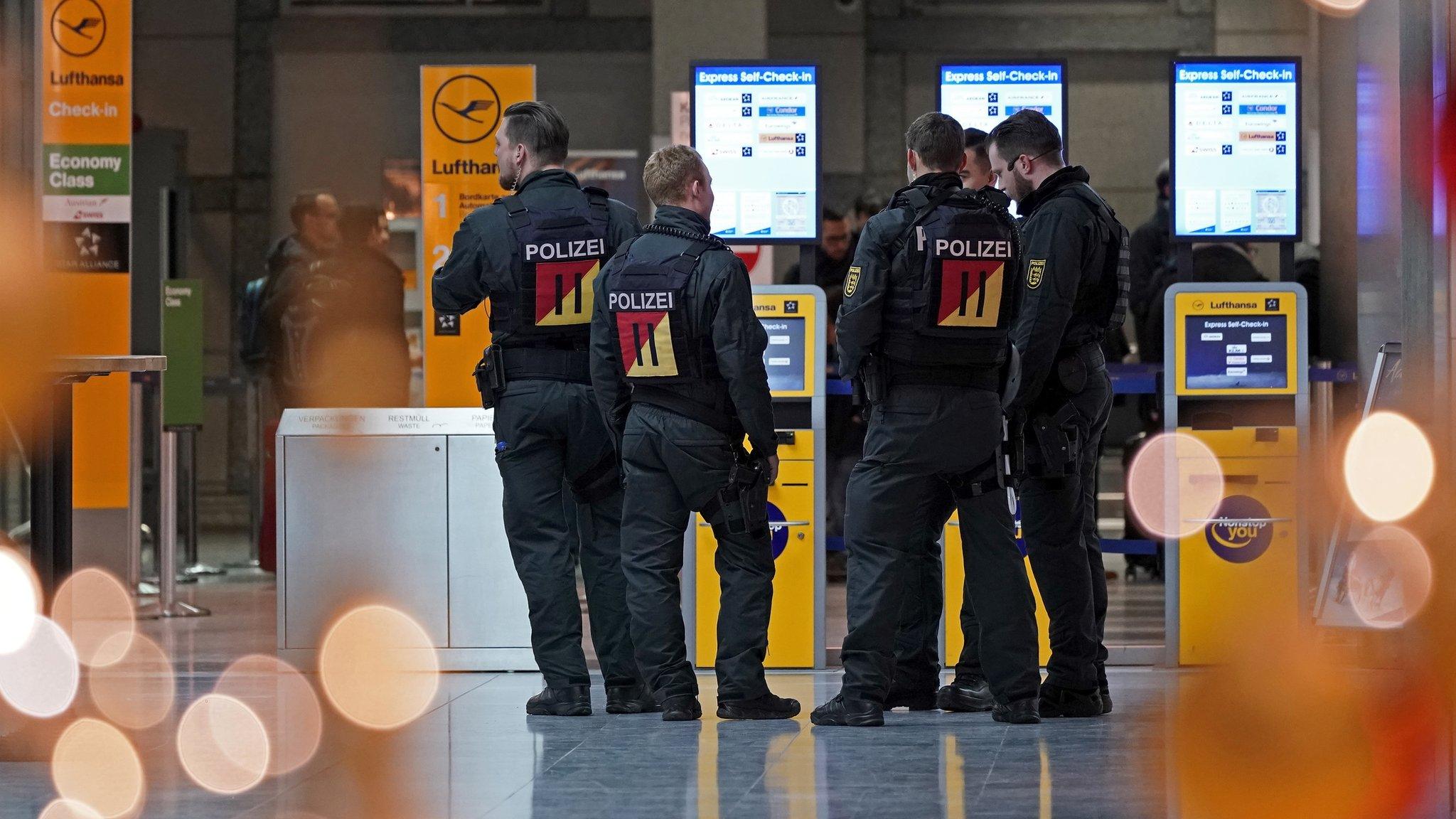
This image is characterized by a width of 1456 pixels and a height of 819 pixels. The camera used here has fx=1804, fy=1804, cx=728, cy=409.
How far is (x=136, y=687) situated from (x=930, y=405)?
2.82m

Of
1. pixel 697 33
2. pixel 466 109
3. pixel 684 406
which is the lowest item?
pixel 684 406

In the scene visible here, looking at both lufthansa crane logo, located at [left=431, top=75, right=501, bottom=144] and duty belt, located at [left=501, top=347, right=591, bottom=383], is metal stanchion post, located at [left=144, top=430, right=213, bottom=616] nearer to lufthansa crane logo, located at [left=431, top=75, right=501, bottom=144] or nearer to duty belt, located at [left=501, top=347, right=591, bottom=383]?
lufthansa crane logo, located at [left=431, top=75, right=501, bottom=144]

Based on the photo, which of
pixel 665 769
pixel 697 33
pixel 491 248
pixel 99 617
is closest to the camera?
pixel 665 769

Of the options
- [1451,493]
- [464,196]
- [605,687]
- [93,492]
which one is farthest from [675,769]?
[93,492]

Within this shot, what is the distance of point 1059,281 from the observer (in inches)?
203

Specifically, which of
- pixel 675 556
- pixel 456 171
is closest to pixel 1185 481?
pixel 675 556

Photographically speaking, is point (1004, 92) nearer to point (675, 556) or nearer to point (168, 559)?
point (675, 556)

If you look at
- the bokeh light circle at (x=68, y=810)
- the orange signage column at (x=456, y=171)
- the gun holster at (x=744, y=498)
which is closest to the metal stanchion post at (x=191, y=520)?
the orange signage column at (x=456, y=171)

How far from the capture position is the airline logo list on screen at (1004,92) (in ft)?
22.0

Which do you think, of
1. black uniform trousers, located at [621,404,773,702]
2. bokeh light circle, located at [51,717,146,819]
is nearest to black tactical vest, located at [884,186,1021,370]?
black uniform trousers, located at [621,404,773,702]

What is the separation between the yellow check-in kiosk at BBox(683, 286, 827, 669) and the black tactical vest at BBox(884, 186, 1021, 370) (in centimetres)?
117

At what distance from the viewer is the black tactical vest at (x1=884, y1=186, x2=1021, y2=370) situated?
497 centimetres

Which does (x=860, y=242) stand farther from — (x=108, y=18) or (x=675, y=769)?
(x=108, y=18)

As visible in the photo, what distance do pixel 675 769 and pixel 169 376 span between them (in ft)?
15.1
